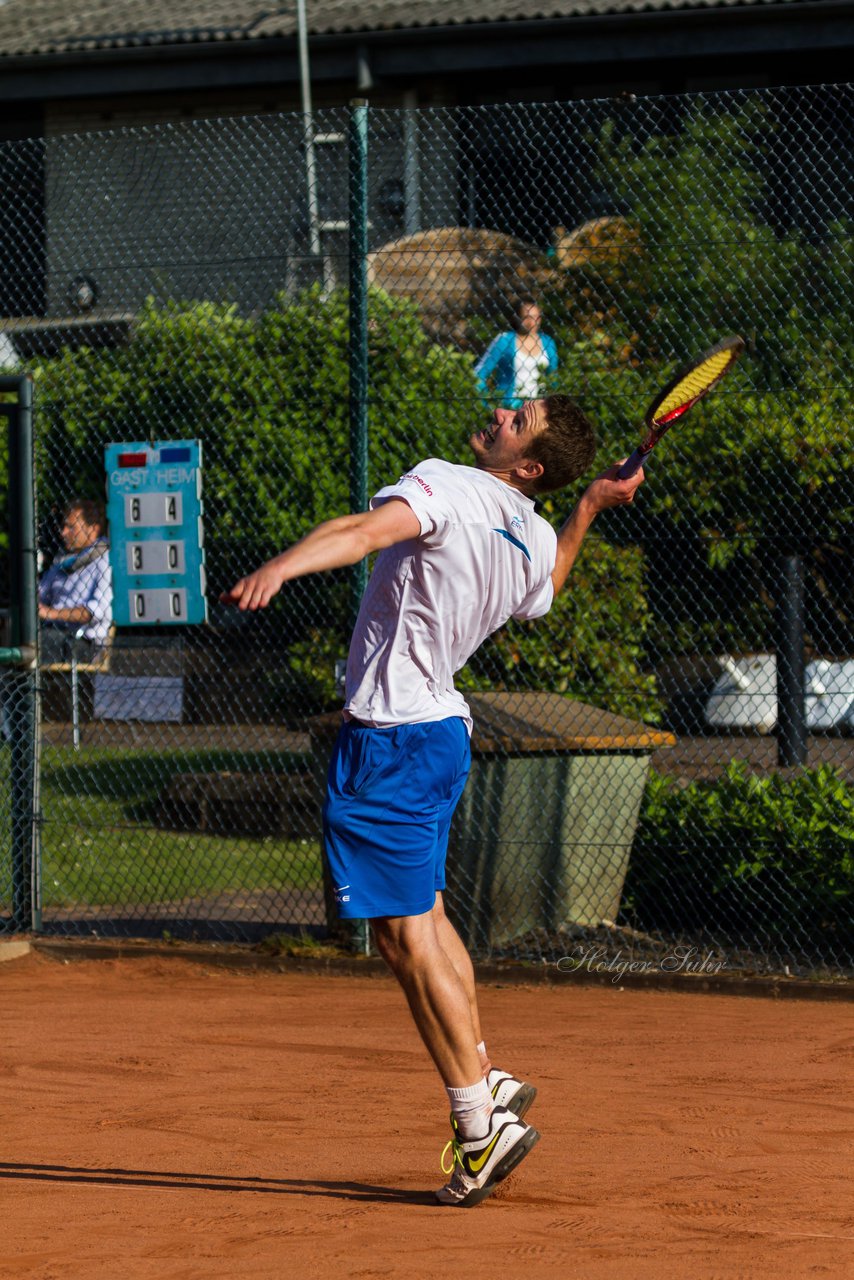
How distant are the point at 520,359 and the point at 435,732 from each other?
10.9 ft

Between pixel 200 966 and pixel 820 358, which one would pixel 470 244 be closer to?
pixel 820 358

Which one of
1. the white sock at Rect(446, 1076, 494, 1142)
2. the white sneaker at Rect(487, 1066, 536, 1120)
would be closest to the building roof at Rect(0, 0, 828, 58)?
the white sneaker at Rect(487, 1066, 536, 1120)

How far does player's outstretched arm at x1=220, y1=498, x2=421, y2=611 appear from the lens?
3473 mm

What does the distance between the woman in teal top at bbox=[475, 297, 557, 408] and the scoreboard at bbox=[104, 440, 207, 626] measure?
1.30 meters

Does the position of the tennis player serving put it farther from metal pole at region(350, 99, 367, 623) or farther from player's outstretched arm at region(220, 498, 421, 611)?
metal pole at region(350, 99, 367, 623)

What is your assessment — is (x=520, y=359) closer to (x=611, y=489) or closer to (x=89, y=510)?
(x=89, y=510)

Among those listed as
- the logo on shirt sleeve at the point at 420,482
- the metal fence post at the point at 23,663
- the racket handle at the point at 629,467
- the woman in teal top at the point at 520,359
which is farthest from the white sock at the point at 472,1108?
the metal fence post at the point at 23,663

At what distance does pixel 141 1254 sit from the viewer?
3779 millimetres

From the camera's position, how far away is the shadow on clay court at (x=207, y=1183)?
4.21 meters

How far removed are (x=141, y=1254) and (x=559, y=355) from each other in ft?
14.7

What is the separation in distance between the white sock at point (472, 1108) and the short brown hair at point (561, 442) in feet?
5.03

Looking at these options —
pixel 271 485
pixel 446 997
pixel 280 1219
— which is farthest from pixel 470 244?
pixel 280 1219

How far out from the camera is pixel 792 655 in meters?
7.12

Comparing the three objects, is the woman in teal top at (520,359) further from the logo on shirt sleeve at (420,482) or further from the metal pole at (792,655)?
the logo on shirt sleeve at (420,482)
